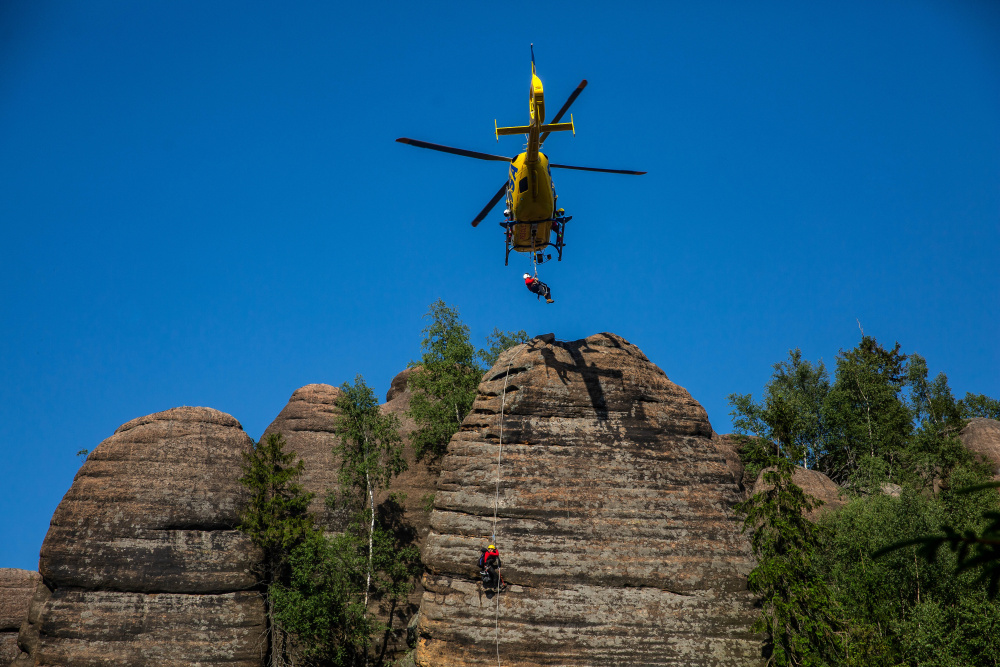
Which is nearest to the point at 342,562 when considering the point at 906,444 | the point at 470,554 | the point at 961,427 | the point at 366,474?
the point at 366,474

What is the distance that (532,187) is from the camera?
88.0 ft

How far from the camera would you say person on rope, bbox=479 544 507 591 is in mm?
25422

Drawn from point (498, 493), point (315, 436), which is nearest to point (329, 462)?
point (315, 436)

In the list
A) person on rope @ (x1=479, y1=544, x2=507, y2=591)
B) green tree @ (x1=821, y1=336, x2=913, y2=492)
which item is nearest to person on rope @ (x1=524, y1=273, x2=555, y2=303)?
person on rope @ (x1=479, y1=544, x2=507, y2=591)

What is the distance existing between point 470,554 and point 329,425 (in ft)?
64.2

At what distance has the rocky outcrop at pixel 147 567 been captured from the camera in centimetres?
3030

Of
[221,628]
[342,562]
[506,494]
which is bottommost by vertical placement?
[221,628]

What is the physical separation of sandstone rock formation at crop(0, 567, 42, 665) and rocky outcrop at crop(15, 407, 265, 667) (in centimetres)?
729

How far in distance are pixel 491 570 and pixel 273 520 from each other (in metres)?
12.4

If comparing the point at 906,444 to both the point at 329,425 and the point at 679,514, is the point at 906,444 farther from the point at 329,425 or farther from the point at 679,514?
the point at 329,425

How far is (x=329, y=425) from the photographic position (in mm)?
43719

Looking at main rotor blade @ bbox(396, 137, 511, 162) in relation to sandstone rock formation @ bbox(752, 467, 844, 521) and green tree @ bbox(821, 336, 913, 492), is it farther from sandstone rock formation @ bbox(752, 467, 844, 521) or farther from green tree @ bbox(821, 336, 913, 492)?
green tree @ bbox(821, 336, 913, 492)

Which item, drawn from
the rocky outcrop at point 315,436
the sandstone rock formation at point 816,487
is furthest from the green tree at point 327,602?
the sandstone rock formation at point 816,487

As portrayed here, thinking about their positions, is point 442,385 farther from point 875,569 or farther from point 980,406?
point 980,406
